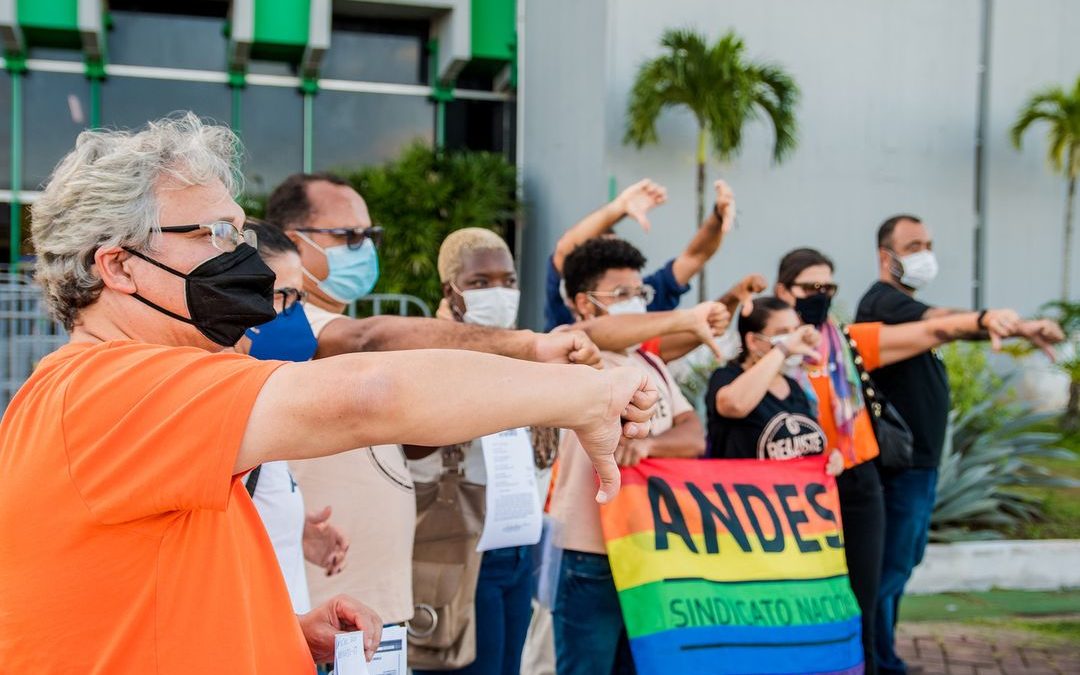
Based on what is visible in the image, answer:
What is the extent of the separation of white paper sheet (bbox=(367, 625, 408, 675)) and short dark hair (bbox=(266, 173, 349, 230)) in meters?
1.56

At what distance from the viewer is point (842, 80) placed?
38.3 feet

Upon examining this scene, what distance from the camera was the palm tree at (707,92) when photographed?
10.1 metres

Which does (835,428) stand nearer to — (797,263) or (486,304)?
(797,263)

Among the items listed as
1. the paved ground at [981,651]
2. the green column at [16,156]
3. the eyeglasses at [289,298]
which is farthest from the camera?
the green column at [16,156]

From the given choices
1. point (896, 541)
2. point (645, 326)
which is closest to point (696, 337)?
point (645, 326)

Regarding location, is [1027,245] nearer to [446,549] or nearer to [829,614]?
[829,614]

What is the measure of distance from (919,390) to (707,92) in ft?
20.4

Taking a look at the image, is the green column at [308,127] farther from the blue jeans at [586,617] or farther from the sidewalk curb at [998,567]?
the blue jeans at [586,617]

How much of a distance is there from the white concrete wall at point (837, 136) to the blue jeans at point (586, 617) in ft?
24.7

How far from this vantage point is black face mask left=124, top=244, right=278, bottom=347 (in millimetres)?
1625

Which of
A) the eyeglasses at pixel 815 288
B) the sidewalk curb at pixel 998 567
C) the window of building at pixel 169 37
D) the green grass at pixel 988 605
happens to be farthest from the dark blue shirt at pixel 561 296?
the window of building at pixel 169 37

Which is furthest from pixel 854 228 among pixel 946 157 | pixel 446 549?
pixel 446 549

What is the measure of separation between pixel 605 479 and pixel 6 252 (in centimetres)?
1336

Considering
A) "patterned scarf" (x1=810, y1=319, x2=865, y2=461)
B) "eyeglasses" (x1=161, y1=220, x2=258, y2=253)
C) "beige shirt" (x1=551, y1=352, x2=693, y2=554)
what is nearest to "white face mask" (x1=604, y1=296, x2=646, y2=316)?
"beige shirt" (x1=551, y1=352, x2=693, y2=554)
